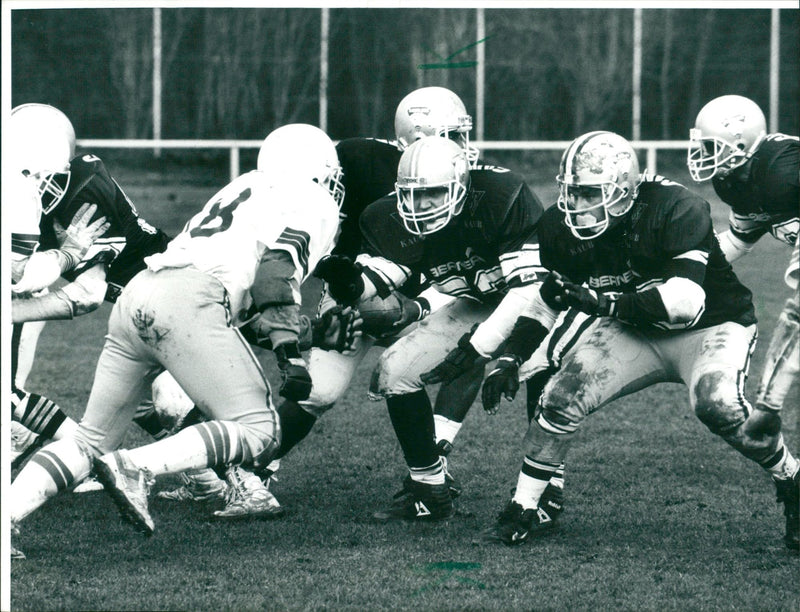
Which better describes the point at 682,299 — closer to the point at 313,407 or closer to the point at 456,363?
the point at 456,363

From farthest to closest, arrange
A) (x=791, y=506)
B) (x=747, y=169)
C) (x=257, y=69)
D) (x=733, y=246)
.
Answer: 1. (x=257, y=69)
2. (x=733, y=246)
3. (x=747, y=169)
4. (x=791, y=506)

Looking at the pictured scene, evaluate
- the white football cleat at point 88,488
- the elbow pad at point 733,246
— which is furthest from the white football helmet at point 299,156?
the elbow pad at point 733,246

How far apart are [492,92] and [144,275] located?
35.0 feet

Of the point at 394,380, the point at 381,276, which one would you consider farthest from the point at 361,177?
the point at 394,380

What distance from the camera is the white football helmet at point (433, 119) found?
4922 millimetres

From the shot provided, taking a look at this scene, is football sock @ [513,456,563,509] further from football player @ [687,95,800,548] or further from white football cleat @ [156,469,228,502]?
football player @ [687,95,800,548]

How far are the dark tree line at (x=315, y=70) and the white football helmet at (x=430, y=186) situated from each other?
355 inches

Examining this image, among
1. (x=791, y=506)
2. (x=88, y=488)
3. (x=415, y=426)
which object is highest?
(x=415, y=426)

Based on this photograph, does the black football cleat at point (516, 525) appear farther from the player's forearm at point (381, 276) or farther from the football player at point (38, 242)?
the football player at point (38, 242)

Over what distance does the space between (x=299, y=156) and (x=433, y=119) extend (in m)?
1.07

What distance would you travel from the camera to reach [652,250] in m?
4.08

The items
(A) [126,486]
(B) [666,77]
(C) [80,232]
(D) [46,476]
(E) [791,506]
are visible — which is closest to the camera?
(A) [126,486]

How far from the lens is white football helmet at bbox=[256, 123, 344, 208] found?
3.98 meters

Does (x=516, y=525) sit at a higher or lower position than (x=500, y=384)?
lower
